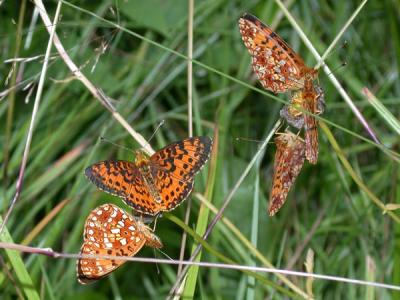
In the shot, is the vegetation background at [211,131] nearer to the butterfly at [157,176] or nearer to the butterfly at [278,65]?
the butterfly at [157,176]

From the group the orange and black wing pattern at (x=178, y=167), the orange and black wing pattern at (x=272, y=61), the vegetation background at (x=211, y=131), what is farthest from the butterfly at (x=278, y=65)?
the vegetation background at (x=211, y=131)

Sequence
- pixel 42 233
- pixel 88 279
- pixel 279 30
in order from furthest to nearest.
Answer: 1. pixel 279 30
2. pixel 42 233
3. pixel 88 279

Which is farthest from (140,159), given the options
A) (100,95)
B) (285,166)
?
(285,166)

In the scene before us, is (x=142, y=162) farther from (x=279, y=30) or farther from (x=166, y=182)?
(x=279, y=30)

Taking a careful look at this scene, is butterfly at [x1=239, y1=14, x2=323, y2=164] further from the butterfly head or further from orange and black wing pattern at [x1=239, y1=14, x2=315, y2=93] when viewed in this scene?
the butterfly head

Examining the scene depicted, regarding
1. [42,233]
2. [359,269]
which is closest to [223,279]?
[359,269]

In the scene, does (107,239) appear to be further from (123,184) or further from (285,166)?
(285,166)

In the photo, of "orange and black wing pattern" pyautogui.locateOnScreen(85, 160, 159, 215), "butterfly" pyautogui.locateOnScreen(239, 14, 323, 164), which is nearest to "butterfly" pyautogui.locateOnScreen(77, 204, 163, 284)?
"orange and black wing pattern" pyautogui.locateOnScreen(85, 160, 159, 215)
